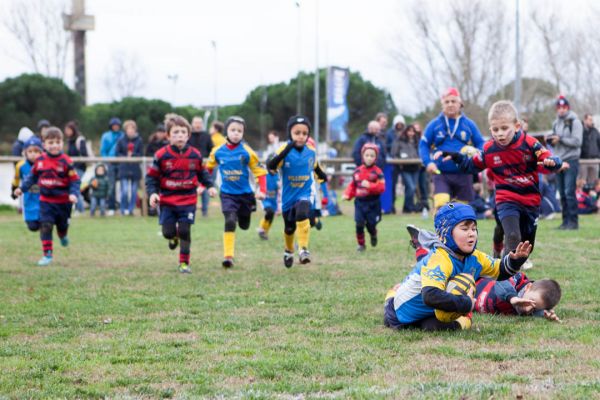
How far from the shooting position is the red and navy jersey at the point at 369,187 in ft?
39.8

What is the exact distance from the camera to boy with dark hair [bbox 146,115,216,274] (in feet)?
33.4

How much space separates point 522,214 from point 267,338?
3.31 metres

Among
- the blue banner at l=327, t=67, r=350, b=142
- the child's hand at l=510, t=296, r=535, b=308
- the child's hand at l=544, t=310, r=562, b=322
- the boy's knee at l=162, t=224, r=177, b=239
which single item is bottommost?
the child's hand at l=544, t=310, r=562, b=322

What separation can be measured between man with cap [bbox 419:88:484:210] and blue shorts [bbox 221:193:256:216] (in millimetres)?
2251

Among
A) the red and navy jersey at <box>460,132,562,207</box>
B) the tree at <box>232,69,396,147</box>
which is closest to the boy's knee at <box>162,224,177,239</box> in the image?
the red and navy jersey at <box>460,132,562,207</box>

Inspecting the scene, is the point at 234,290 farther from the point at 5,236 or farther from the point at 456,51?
the point at 456,51

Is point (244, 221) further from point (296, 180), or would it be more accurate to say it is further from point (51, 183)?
point (51, 183)

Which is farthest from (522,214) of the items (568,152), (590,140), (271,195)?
(590,140)

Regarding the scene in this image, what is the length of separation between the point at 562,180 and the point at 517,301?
9590mm

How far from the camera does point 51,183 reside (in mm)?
11203

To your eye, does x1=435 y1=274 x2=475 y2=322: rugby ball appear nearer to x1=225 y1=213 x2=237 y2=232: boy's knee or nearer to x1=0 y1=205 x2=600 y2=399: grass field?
x1=0 y1=205 x2=600 y2=399: grass field

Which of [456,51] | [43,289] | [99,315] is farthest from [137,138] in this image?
[456,51]

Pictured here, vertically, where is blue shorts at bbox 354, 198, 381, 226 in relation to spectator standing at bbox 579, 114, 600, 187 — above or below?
below

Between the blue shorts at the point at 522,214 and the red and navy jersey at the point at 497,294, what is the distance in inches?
52.9
